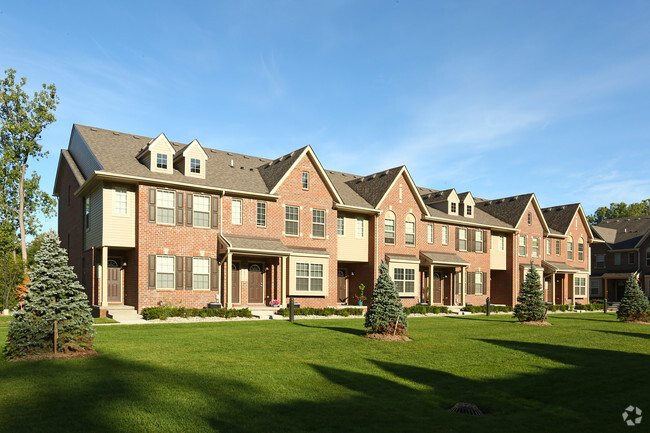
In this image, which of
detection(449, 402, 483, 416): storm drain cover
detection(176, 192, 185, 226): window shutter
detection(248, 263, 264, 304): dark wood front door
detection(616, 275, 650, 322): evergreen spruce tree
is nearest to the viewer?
detection(449, 402, 483, 416): storm drain cover

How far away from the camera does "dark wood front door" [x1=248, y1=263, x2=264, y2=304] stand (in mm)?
29703

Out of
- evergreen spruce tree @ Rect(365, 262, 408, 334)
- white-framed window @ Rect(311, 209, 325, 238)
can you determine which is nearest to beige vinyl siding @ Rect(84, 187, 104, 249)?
white-framed window @ Rect(311, 209, 325, 238)

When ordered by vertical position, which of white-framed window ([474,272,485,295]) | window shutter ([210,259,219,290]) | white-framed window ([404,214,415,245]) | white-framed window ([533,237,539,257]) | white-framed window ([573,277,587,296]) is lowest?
white-framed window ([573,277,587,296])

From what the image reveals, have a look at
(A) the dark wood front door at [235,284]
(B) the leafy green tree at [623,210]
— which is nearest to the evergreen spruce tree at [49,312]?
(A) the dark wood front door at [235,284]

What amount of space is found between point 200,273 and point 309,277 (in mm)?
6813

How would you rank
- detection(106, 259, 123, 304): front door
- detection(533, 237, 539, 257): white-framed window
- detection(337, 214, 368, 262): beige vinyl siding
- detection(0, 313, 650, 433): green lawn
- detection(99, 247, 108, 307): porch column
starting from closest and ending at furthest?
1. detection(0, 313, 650, 433): green lawn
2. detection(99, 247, 108, 307): porch column
3. detection(106, 259, 123, 304): front door
4. detection(337, 214, 368, 262): beige vinyl siding
5. detection(533, 237, 539, 257): white-framed window

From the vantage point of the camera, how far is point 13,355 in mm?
12453

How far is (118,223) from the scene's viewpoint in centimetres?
2539

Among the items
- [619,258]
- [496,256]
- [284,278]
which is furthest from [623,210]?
[284,278]

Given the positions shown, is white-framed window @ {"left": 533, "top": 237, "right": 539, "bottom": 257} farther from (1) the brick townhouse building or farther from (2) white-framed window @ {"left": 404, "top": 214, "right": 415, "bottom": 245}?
(2) white-framed window @ {"left": 404, "top": 214, "right": 415, "bottom": 245}

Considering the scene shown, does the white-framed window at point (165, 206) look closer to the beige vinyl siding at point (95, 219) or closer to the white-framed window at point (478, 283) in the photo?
the beige vinyl siding at point (95, 219)

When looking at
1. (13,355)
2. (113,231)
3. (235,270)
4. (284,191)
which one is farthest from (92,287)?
(13,355)

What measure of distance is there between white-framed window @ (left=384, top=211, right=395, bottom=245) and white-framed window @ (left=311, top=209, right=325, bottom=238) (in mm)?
5283

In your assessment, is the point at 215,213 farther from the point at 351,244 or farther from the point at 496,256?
the point at 496,256
